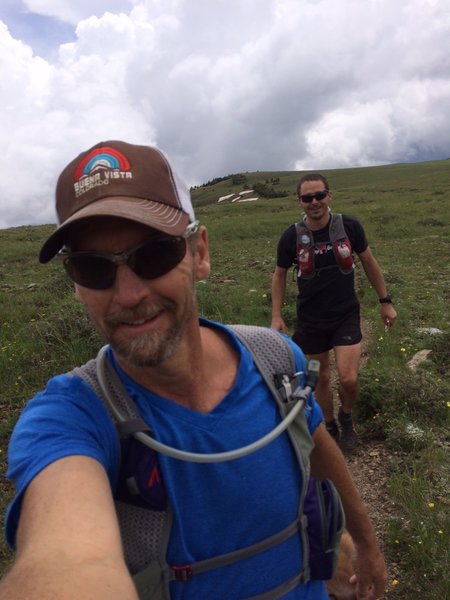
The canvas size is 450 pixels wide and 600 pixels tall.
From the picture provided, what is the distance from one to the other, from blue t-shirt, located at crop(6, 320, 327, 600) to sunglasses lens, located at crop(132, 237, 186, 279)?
1.25ft

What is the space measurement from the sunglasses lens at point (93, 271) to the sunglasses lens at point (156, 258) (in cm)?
8

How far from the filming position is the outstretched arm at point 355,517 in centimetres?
226

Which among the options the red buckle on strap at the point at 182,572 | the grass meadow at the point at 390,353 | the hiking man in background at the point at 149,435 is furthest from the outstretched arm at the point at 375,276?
the red buckle on strap at the point at 182,572

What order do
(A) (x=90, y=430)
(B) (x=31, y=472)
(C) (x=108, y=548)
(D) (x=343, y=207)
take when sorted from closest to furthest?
(C) (x=108, y=548), (B) (x=31, y=472), (A) (x=90, y=430), (D) (x=343, y=207)

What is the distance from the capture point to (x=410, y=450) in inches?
189

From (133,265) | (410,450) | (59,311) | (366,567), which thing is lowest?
(410,450)

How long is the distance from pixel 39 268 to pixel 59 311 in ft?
23.8

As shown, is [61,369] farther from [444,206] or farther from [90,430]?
[444,206]

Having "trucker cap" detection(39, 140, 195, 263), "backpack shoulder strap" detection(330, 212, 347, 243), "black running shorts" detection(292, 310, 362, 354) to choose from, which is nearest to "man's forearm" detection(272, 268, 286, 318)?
"black running shorts" detection(292, 310, 362, 354)

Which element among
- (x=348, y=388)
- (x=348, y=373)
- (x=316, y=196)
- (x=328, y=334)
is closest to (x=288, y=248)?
(x=316, y=196)

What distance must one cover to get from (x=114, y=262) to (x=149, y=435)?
0.59 m

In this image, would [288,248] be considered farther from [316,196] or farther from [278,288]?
[316,196]

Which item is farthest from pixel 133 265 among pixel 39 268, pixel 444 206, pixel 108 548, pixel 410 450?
pixel 444 206

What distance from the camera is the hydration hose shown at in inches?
58.4
